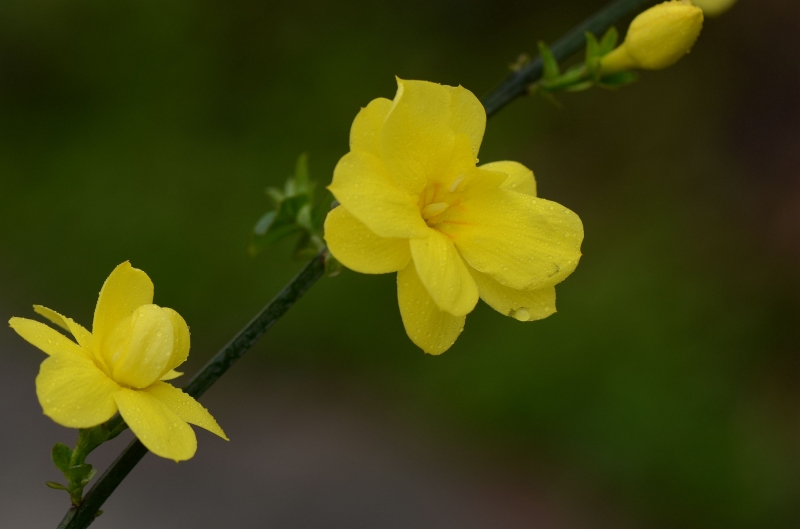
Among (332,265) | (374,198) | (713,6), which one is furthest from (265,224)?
(713,6)

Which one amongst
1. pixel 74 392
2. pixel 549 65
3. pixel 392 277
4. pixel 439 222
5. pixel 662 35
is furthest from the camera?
pixel 392 277

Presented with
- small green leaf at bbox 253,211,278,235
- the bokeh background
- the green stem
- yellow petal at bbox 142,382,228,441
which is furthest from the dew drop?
the bokeh background

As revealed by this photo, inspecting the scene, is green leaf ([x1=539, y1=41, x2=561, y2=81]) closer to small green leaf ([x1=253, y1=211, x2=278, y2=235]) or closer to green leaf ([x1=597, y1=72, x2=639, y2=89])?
green leaf ([x1=597, y1=72, x2=639, y2=89])

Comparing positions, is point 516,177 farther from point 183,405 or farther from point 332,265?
point 183,405

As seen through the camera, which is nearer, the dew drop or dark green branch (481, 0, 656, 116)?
the dew drop

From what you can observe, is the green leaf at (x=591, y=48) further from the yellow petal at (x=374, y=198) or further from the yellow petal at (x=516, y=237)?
the yellow petal at (x=374, y=198)

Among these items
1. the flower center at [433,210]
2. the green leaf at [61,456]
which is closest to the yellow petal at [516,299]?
the flower center at [433,210]

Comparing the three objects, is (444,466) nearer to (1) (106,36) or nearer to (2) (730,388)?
(2) (730,388)
